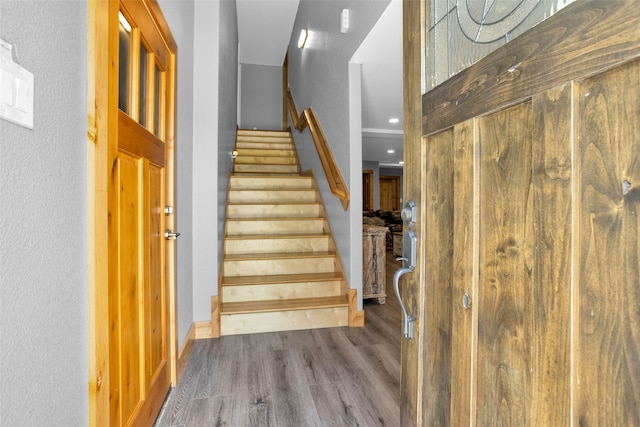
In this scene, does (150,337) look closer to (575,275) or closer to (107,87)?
(107,87)

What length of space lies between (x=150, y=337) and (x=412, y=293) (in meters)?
1.23

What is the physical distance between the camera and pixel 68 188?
80cm

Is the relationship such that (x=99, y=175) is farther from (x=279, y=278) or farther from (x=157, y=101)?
(x=279, y=278)

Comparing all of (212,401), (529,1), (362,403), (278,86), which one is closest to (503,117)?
(529,1)

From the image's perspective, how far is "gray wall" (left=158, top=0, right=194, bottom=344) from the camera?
197 cm

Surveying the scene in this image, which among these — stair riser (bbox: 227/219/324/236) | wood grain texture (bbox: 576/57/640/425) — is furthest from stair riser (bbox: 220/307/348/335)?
wood grain texture (bbox: 576/57/640/425)

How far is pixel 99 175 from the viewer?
3.02ft

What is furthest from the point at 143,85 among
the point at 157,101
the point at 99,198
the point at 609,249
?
the point at 609,249

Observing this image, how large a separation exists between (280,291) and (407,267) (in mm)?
2023

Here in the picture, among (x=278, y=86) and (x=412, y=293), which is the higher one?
(x=278, y=86)

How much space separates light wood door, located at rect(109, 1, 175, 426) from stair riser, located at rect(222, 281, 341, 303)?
926 mm

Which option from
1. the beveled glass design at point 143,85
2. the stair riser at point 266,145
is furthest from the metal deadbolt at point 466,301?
the stair riser at point 266,145

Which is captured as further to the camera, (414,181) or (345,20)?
(345,20)

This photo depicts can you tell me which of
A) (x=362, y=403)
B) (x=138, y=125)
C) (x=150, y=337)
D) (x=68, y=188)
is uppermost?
(x=138, y=125)
